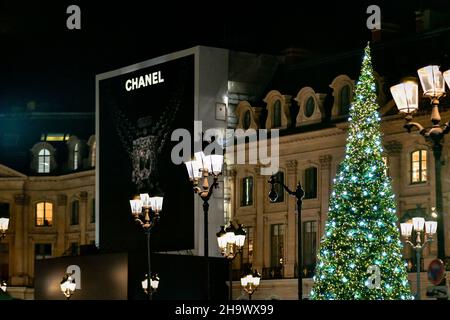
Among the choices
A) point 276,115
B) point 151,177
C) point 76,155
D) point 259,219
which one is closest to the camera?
point 276,115

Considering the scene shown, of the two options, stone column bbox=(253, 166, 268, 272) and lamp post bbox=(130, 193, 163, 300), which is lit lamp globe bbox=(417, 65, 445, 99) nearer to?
lamp post bbox=(130, 193, 163, 300)

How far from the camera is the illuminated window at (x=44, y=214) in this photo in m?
89.8

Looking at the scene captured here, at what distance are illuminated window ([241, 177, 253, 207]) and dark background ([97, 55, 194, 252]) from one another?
12.1 feet

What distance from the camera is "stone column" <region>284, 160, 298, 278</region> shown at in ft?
208

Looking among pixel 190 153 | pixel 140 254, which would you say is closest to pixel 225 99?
pixel 190 153

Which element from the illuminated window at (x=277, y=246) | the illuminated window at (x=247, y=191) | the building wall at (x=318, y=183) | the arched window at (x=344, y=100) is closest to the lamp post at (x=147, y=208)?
the building wall at (x=318, y=183)

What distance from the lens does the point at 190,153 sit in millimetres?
65188

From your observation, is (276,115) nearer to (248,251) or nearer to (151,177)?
(248,251)

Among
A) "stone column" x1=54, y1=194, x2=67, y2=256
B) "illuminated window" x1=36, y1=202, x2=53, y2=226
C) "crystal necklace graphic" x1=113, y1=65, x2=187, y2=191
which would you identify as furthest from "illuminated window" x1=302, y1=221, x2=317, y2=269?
"illuminated window" x1=36, y1=202, x2=53, y2=226

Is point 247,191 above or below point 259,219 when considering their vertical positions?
above

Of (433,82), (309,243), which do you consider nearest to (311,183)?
(309,243)

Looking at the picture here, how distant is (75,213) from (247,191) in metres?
21.8

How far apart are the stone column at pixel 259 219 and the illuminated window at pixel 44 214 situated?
25.9 m

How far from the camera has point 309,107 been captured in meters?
63.3
